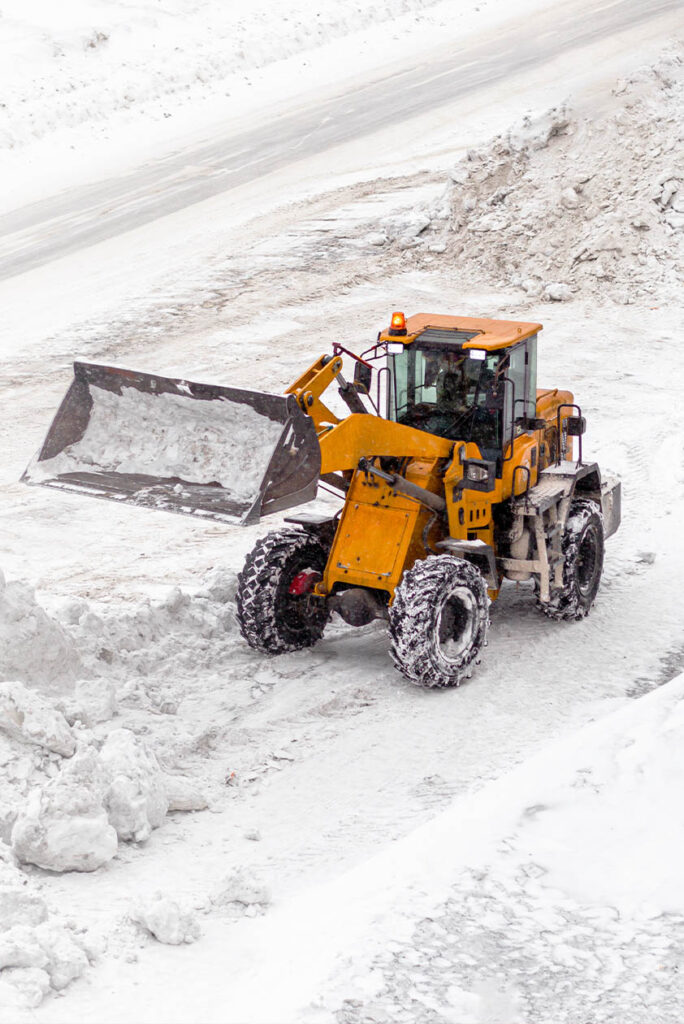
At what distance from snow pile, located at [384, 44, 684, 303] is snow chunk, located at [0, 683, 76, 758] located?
13.6m

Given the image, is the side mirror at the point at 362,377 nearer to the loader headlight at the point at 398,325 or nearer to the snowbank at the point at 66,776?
the loader headlight at the point at 398,325

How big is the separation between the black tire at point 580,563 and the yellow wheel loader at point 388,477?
0.02 m

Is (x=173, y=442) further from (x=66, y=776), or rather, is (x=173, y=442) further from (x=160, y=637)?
(x=66, y=776)

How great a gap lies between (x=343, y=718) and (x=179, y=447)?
2.13 metres

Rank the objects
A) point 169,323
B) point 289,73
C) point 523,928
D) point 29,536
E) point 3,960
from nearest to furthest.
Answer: point 3,960 → point 523,928 → point 29,536 → point 169,323 → point 289,73

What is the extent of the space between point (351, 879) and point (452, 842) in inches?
21.9

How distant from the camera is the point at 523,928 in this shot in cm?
620

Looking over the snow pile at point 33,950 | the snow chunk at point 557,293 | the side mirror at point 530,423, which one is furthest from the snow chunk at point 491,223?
the snow pile at point 33,950

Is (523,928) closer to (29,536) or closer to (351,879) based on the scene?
(351,879)

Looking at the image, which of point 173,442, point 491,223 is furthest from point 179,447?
point 491,223

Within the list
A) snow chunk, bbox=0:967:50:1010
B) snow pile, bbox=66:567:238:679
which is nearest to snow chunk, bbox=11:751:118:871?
snow chunk, bbox=0:967:50:1010

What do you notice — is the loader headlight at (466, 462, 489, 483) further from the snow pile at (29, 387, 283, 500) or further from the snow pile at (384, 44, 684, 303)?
the snow pile at (384, 44, 684, 303)

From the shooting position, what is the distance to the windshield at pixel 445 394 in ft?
31.1

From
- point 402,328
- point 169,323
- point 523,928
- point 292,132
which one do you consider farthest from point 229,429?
point 292,132
